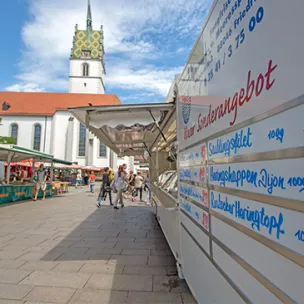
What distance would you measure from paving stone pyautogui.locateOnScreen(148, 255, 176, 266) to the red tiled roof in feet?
145

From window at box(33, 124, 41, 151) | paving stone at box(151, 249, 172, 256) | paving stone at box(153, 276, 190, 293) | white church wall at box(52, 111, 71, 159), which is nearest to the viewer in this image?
paving stone at box(153, 276, 190, 293)

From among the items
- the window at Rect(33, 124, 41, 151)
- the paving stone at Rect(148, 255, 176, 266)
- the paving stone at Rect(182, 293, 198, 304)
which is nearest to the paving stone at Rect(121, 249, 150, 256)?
the paving stone at Rect(148, 255, 176, 266)

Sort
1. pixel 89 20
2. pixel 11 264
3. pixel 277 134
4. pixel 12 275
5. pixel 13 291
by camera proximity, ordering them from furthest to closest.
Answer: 1. pixel 89 20
2. pixel 11 264
3. pixel 12 275
4. pixel 13 291
5. pixel 277 134

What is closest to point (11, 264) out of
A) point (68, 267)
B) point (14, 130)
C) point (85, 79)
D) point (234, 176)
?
point (68, 267)

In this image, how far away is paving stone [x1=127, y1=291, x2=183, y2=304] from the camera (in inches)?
110

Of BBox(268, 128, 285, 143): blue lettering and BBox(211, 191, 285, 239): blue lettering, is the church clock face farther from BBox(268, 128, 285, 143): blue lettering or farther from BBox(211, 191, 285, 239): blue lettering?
BBox(268, 128, 285, 143): blue lettering

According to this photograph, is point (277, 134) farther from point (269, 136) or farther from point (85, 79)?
point (85, 79)

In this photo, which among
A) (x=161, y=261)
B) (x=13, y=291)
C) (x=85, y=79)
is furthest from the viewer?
(x=85, y=79)

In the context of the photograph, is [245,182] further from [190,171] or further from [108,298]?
[108,298]

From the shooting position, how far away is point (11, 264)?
12.6 feet

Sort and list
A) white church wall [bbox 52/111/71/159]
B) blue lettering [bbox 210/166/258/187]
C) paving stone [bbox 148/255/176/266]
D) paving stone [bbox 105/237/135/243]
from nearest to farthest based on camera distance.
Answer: blue lettering [bbox 210/166/258/187] → paving stone [bbox 148/255/176/266] → paving stone [bbox 105/237/135/243] → white church wall [bbox 52/111/71/159]

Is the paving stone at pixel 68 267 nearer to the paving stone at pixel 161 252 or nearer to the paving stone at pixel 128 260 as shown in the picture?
the paving stone at pixel 128 260

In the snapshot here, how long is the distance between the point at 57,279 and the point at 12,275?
664mm

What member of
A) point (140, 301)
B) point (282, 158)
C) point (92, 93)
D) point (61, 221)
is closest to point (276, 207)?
point (282, 158)
